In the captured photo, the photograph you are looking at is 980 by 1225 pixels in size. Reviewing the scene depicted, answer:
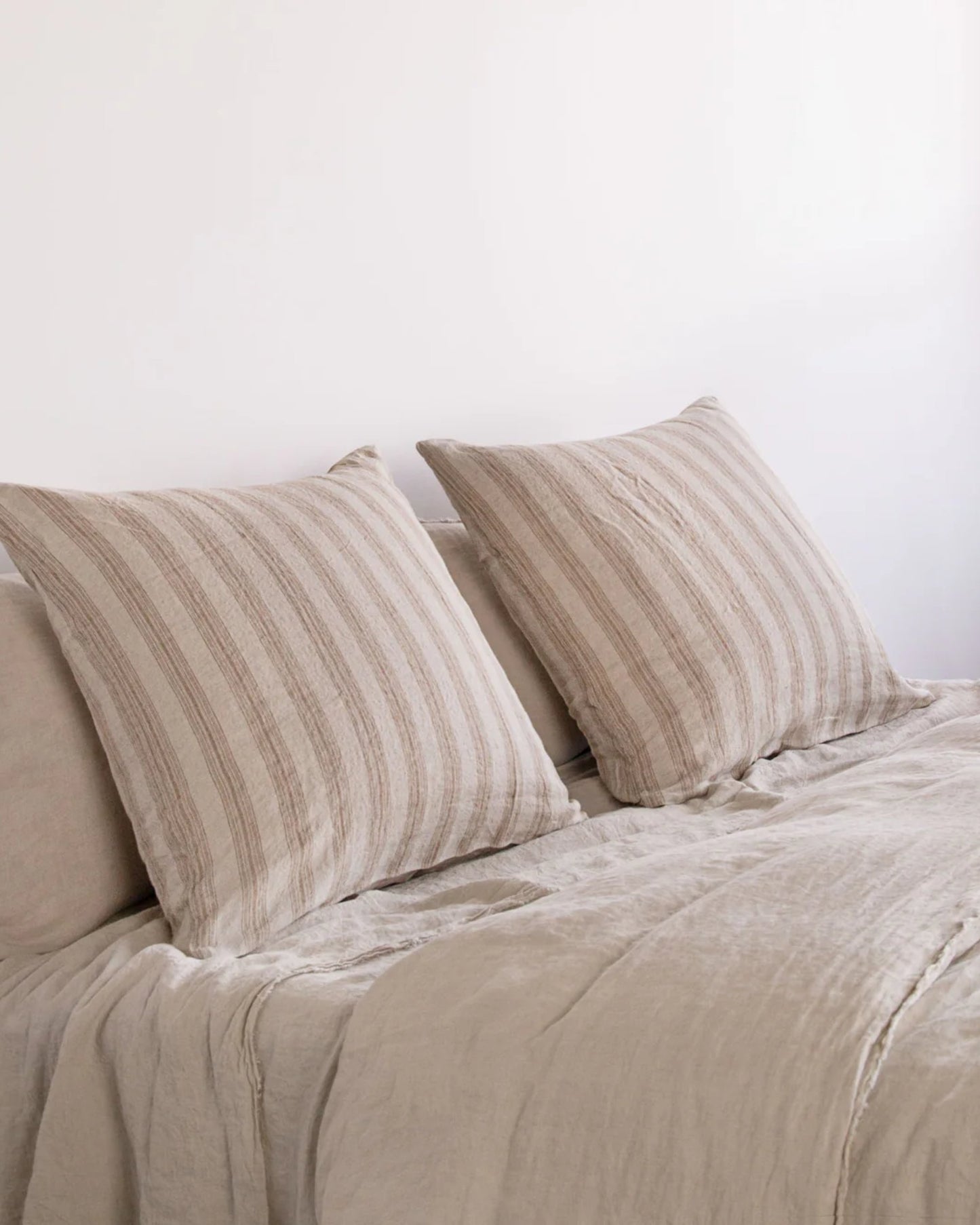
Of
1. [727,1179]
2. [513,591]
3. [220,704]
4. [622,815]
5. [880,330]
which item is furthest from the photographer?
[880,330]

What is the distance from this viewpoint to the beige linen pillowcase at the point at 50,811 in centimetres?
120

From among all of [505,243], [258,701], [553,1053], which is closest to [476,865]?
[258,701]

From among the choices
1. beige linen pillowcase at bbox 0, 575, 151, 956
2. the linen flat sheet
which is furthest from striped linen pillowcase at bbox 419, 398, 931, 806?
beige linen pillowcase at bbox 0, 575, 151, 956

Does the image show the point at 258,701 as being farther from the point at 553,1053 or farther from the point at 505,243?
the point at 505,243

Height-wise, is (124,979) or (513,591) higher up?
(513,591)

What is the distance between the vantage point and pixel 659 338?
2549 mm

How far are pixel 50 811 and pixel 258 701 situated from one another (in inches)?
8.1

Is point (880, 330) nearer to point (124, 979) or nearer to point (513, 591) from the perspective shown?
point (513, 591)

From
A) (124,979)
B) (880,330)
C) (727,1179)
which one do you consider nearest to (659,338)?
(880,330)

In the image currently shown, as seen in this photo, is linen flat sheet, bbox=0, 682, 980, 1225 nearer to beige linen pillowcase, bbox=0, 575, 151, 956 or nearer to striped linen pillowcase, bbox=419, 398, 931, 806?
beige linen pillowcase, bbox=0, 575, 151, 956

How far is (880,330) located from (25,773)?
249 centimetres

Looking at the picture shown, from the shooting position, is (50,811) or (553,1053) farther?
(50,811)

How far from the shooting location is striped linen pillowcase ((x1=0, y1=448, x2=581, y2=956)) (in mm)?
1197

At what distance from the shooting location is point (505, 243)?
7.19 feet
